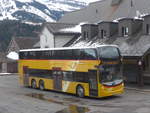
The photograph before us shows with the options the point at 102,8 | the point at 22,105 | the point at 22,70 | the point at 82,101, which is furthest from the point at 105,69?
the point at 102,8

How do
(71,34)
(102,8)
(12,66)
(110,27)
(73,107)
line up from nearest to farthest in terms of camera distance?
(73,107) → (110,27) → (71,34) → (102,8) → (12,66)

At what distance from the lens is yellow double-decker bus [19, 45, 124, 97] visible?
23734 millimetres

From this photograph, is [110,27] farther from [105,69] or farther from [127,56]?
[105,69]

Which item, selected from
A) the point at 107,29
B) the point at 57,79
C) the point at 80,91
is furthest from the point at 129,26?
the point at 80,91

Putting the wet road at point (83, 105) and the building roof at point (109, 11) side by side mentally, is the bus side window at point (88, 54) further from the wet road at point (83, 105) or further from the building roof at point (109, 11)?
the building roof at point (109, 11)

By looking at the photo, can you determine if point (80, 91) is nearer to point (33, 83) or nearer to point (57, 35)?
point (33, 83)

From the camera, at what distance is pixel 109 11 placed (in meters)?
46.3

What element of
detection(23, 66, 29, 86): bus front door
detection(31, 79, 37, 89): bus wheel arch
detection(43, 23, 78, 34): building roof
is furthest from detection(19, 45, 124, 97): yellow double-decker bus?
detection(43, 23, 78, 34): building roof

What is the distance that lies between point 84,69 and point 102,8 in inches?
1008

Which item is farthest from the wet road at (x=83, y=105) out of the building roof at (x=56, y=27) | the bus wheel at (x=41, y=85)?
the building roof at (x=56, y=27)

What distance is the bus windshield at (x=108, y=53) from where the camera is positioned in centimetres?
2384

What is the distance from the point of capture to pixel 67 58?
88.8ft

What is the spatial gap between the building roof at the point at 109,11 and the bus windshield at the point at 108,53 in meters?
13.5

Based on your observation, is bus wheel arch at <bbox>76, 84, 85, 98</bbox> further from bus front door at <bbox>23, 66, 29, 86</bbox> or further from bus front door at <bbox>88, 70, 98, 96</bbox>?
bus front door at <bbox>23, 66, 29, 86</bbox>
